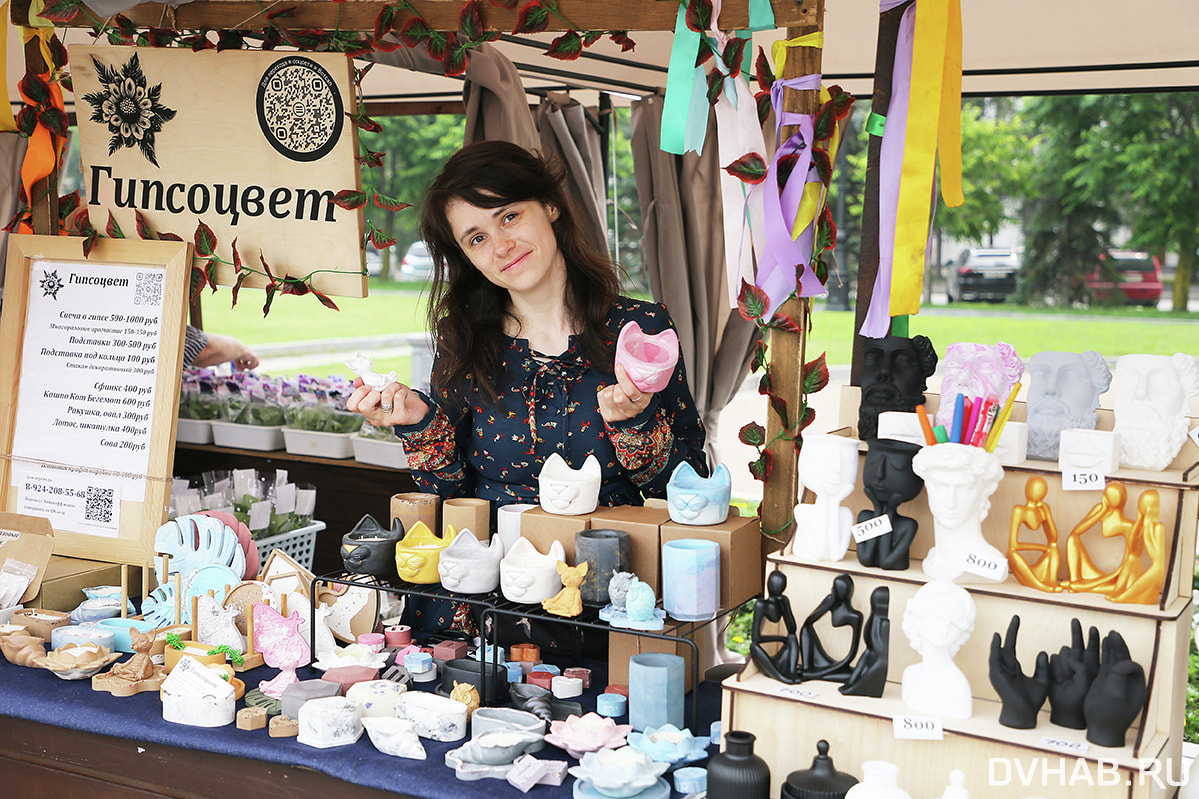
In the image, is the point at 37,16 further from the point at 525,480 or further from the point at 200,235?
the point at 525,480

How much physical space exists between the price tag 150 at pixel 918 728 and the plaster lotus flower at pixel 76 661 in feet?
4.52

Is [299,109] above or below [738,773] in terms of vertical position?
above

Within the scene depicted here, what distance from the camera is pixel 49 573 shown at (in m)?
2.19

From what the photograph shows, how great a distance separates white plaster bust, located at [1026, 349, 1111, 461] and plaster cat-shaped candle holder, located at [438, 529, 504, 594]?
0.85 meters

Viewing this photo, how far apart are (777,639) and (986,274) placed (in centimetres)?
2033

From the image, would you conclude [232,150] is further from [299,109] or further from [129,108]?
[129,108]

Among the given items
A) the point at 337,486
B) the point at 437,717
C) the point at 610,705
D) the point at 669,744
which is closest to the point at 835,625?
the point at 669,744

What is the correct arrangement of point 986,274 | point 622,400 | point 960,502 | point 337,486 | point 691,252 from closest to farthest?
point 960,502, point 622,400, point 691,252, point 337,486, point 986,274

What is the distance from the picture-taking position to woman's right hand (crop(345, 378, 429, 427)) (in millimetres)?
1898

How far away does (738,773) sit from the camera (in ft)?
4.21

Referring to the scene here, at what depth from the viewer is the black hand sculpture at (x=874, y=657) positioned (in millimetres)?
1351

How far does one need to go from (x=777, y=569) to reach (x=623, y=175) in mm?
17672

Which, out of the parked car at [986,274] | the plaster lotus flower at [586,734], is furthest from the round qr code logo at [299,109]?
the parked car at [986,274]

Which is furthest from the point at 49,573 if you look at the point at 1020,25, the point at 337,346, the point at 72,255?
the point at 337,346
